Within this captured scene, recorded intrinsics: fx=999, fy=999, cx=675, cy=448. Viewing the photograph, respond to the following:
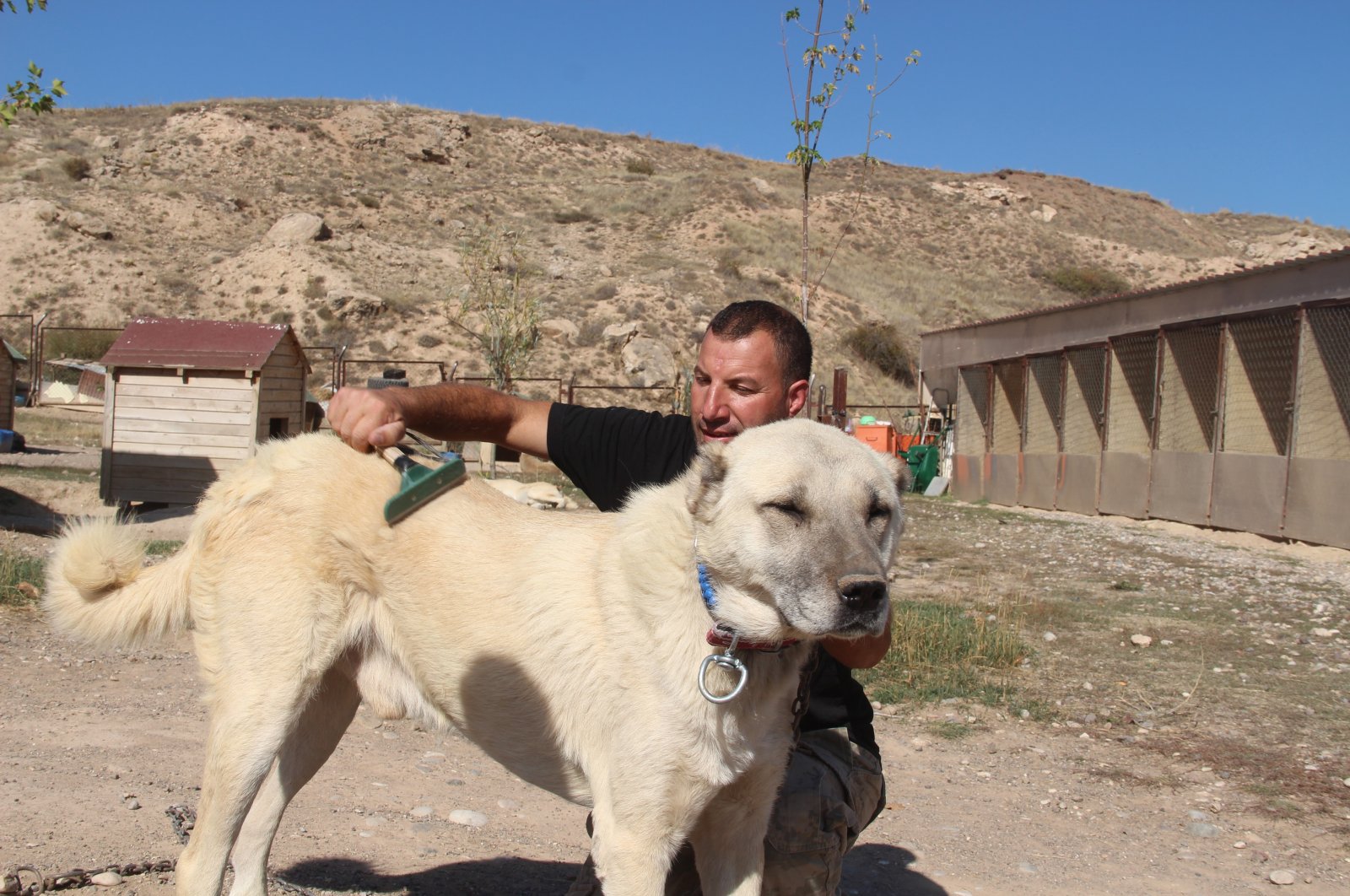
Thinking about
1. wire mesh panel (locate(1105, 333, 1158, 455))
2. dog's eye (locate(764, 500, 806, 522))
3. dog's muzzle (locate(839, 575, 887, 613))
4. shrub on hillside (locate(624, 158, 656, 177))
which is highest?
shrub on hillside (locate(624, 158, 656, 177))

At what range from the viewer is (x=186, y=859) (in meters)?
2.77

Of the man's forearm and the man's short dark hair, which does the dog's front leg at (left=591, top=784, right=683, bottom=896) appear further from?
the man's short dark hair

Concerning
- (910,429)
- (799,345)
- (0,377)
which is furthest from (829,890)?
(910,429)

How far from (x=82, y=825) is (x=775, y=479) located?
2.78 meters

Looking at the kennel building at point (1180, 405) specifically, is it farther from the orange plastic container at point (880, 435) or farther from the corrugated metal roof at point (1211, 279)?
the orange plastic container at point (880, 435)

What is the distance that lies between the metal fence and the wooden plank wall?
1262 centimetres

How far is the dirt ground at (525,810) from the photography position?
3502mm

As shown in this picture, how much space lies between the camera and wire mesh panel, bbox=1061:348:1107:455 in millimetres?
16031

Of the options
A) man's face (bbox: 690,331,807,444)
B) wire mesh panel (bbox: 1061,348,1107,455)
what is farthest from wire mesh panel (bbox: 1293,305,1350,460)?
man's face (bbox: 690,331,807,444)

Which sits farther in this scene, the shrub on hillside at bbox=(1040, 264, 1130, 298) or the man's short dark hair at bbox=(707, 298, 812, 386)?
the shrub on hillside at bbox=(1040, 264, 1130, 298)

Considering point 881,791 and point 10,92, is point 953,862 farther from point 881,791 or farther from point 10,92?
point 10,92

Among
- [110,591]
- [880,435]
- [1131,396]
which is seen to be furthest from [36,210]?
[110,591]

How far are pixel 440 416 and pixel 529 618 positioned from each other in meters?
0.86

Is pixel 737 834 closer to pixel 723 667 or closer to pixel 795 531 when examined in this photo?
pixel 723 667
